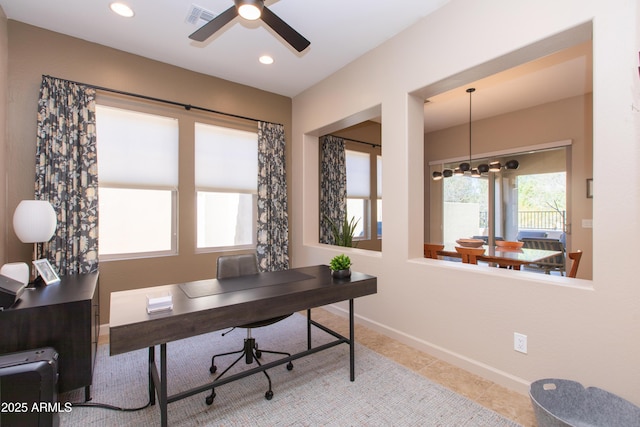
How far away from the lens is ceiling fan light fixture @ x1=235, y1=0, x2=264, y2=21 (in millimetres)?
1823

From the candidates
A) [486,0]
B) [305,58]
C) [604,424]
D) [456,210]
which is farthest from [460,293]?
[456,210]

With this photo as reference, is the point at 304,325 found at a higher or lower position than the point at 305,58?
lower

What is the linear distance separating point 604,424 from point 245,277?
2466mm

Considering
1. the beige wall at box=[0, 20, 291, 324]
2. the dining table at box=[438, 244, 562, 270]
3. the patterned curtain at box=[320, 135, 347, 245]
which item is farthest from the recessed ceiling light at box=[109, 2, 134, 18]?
the dining table at box=[438, 244, 562, 270]

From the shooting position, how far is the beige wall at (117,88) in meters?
2.77

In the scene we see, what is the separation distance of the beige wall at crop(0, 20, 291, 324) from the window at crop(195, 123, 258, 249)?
0.56ft

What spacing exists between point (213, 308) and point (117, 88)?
9.70 ft

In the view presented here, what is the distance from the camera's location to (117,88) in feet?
10.6

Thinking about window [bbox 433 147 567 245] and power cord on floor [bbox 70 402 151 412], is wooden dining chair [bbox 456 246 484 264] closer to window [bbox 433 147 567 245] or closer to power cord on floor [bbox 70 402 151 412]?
window [bbox 433 147 567 245]

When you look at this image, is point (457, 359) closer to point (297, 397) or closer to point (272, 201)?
point (297, 397)

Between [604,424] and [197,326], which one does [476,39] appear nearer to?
[604,424]

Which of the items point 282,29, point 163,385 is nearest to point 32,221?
point 163,385

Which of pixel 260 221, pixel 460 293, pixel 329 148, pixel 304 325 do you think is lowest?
pixel 304 325

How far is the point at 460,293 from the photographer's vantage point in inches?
98.1
